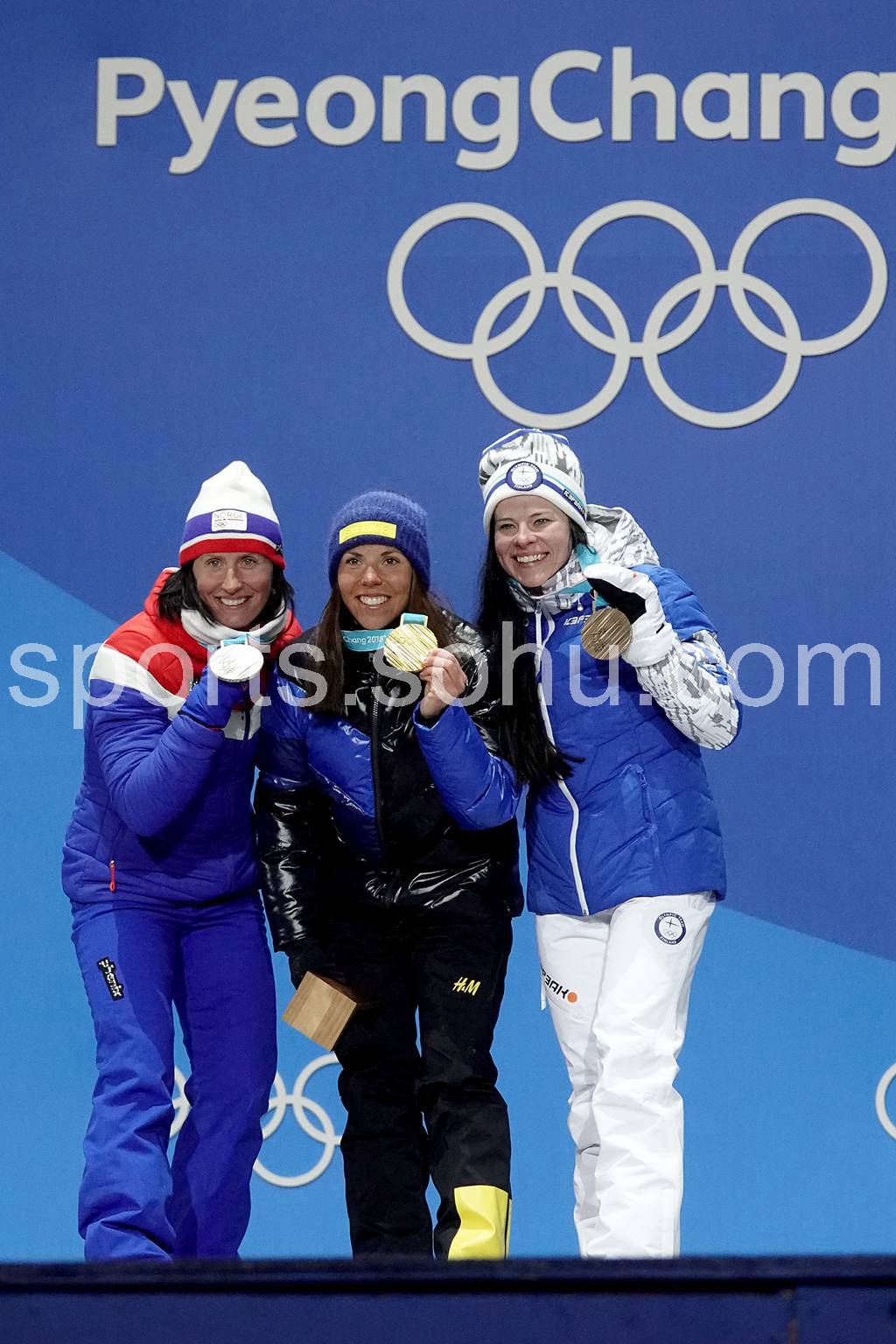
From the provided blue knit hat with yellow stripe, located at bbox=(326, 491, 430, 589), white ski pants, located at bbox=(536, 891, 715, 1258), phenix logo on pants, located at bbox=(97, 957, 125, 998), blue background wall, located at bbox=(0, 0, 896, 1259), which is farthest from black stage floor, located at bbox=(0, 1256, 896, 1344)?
blue background wall, located at bbox=(0, 0, 896, 1259)

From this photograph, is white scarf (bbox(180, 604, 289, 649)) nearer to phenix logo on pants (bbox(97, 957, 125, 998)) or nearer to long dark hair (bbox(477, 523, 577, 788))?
long dark hair (bbox(477, 523, 577, 788))

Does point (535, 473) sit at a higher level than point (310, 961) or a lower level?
higher

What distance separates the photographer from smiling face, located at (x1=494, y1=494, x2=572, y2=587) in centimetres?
337

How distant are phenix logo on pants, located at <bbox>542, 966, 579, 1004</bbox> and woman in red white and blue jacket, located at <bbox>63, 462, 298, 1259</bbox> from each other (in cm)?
56

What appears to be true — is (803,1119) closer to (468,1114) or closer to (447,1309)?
(468,1114)

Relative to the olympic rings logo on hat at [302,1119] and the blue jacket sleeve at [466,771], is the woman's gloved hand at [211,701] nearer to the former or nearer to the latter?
the blue jacket sleeve at [466,771]

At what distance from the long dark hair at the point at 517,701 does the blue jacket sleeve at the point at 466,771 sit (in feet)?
0.21

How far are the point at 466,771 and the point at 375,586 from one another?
425 millimetres

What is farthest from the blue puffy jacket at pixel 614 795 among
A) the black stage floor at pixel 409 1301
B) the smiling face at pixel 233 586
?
the black stage floor at pixel 409 1301

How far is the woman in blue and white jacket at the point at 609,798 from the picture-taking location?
3.14m

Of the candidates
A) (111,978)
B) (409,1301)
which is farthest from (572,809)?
(409,1301)

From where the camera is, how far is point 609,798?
3.31 meters

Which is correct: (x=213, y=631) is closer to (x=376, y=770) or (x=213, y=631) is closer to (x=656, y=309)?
(x=376, y=770)

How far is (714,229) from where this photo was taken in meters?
4.50
